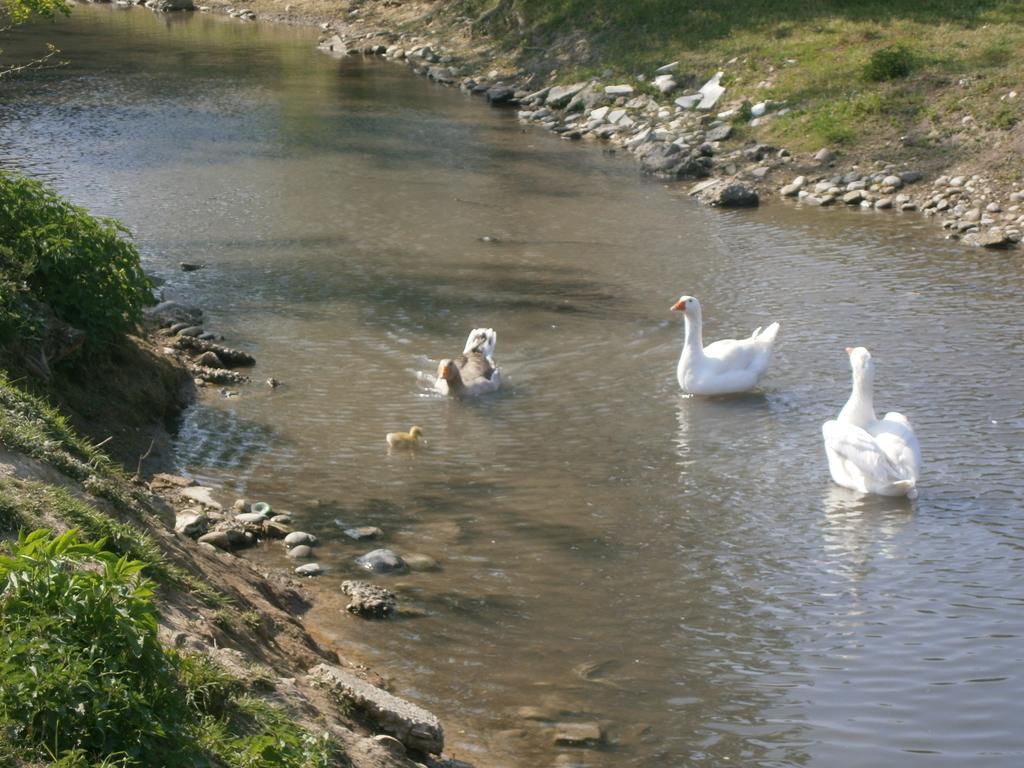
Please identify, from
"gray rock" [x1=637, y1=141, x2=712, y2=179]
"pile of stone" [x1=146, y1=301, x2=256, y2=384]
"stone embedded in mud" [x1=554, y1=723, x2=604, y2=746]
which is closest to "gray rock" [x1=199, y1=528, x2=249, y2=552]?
"stone embedded in mud" [x1=554, y1=723, x2=604, y2=746]

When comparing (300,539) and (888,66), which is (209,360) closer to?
(300,539)

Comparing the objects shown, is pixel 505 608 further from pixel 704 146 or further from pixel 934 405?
pixel 704 146

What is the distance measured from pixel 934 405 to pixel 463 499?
218 inches

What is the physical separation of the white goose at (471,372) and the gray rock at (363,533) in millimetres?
3593

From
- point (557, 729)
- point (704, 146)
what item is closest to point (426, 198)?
point (704, 146)

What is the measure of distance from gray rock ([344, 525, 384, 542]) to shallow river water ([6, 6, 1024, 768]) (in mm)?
105

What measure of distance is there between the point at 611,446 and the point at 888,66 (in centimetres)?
1801

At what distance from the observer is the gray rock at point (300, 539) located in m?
10.2

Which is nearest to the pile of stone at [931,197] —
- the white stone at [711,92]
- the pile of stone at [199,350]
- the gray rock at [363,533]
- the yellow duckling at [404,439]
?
the white stone at [711,92]

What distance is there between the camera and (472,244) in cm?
2116

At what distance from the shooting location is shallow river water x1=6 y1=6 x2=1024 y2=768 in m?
8.22

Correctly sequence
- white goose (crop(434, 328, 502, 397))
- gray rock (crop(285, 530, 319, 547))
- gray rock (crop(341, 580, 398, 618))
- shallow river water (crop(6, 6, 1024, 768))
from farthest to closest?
white goose (crop(434, 328, 502, 397)), gray rock (crop(285, 530, 319, 547)), gray rock (crop(341, 580, 398, 618)), shallow river water (crop(6, 6, 1024, 768))

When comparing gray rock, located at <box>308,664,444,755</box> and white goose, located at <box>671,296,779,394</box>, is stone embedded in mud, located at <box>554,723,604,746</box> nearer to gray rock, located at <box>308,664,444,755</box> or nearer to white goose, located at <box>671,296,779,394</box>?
gray rock, located at <box>308,664,444,755</box>

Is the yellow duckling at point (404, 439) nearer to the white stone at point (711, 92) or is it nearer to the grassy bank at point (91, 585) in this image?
the grassy bank at point (91, 585)
